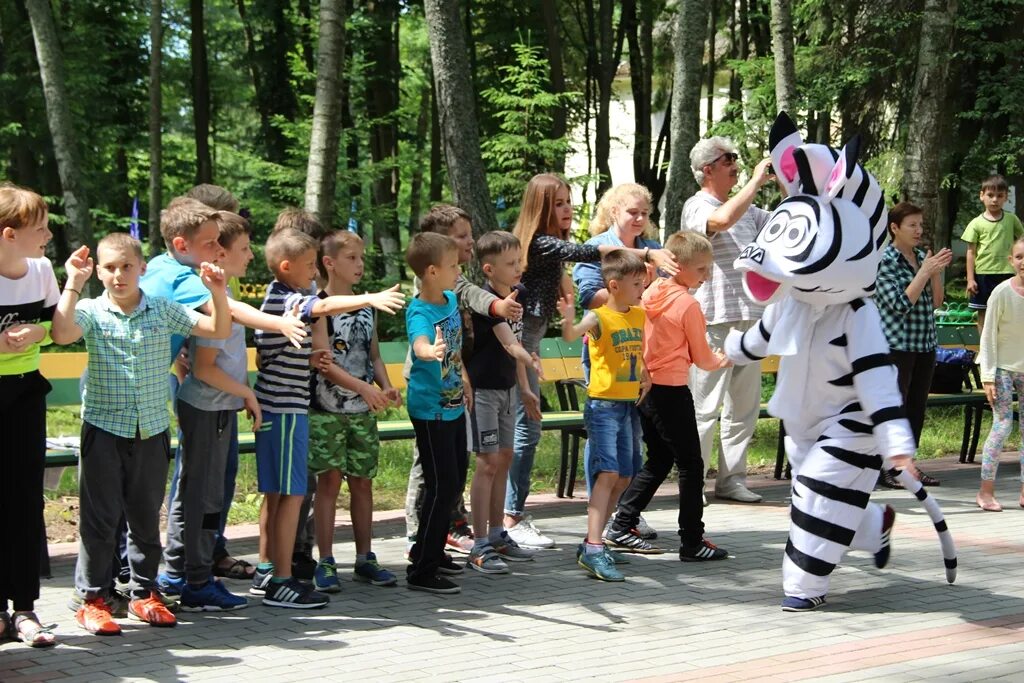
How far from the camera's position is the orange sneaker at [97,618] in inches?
223

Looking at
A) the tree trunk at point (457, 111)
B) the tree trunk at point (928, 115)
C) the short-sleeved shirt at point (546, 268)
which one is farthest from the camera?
the tree trunk at point (928, 115)

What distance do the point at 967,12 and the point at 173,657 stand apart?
16.8 m

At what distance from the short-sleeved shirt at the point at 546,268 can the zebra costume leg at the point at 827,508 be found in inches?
74.1

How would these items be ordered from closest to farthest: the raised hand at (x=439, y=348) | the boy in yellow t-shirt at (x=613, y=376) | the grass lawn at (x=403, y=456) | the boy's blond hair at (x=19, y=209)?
the boy's blond hair at (x=19, y=209) → the raised hand at (x=439, y=348) → the boy in yellow t-shirt at (x=613, y=376) → the grass lawn at (x=403, y=456)

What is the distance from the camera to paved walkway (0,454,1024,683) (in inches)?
207

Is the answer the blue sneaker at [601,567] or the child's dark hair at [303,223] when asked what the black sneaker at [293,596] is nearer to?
the blue sneaker at [601,567]

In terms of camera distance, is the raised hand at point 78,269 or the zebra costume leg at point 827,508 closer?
the raised hand at point 78,269

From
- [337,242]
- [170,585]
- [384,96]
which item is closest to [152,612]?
[170,585]

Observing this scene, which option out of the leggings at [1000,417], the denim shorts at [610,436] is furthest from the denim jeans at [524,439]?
the leggings at [1000,417]

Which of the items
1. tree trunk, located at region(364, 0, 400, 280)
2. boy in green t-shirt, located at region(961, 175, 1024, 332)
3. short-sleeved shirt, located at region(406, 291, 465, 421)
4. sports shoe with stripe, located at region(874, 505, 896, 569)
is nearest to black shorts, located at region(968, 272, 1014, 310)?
boy in green t-shirt, located at region(961, 175, 1024, 332)

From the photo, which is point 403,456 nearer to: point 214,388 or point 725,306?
point 725,306

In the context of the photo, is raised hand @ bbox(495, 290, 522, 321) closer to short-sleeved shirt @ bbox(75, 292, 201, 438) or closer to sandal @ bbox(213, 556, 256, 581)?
short-sleeved shirt @ bbox(75, 292, 201, 438)

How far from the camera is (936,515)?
6.48 meters

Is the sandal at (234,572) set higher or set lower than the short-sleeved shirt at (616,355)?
lower
